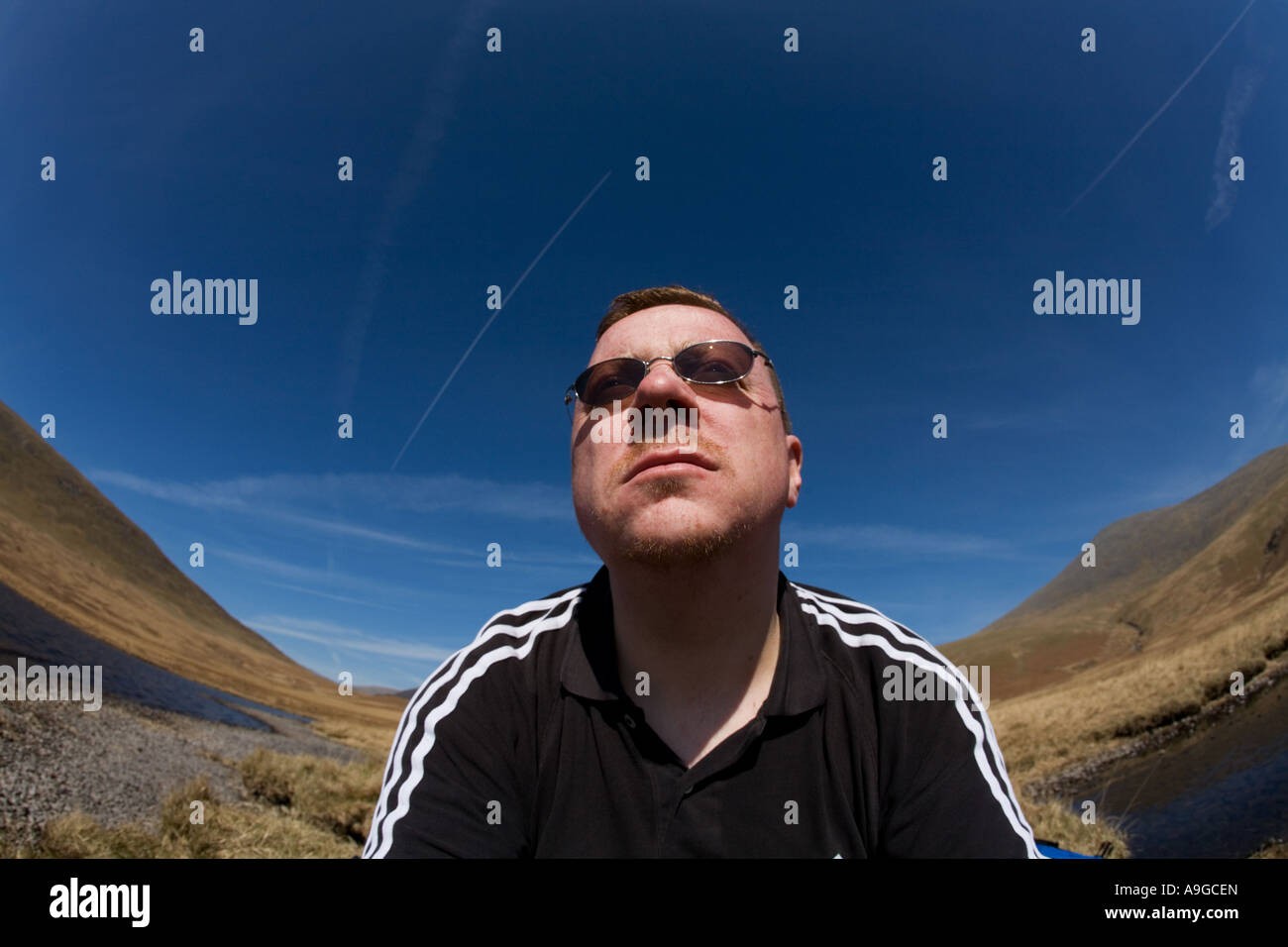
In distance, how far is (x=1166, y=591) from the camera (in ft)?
181

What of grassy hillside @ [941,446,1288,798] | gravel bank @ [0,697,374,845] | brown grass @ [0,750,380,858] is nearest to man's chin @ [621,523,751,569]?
brown grass @ [0,750,380,858]

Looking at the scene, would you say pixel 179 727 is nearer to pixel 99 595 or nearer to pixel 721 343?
pixel 721 343

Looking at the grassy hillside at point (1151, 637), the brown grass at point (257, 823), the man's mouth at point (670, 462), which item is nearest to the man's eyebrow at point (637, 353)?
the man's mouth at point (670, 462)

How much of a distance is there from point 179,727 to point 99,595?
138ft

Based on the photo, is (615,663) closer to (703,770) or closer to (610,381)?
(703,770)

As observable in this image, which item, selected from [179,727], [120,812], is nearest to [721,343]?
[120,812]

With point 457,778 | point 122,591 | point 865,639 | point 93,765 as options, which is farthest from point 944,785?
point 122,591

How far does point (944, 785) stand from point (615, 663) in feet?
4.17

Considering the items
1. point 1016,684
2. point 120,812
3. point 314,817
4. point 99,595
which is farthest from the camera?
point 1016,684

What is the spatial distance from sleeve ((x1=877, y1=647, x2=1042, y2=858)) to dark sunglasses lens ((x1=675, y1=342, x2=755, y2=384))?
1.47 m

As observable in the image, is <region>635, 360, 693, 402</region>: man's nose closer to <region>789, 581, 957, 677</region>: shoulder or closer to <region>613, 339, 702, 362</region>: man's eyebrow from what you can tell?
<region>613, 339, 702, 362</region>: man's eyebrow

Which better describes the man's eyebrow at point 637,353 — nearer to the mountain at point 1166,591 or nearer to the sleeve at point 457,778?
the sleeve at point 457,778
